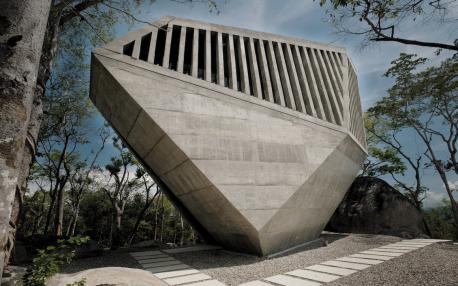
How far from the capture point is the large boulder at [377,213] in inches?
615

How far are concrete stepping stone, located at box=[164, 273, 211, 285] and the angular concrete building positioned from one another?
1.89 meters

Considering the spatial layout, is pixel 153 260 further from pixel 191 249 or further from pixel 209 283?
pixel 209 283

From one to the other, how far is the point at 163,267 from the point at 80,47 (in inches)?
374

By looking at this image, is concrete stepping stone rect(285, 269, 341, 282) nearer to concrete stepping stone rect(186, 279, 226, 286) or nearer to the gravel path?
the gravel path

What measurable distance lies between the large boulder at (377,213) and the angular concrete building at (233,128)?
20.0 feet

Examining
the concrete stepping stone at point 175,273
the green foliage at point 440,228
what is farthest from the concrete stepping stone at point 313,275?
the green foliage at point 440,228

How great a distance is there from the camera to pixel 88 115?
1908cm

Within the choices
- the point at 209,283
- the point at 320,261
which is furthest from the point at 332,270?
the point at 209,283

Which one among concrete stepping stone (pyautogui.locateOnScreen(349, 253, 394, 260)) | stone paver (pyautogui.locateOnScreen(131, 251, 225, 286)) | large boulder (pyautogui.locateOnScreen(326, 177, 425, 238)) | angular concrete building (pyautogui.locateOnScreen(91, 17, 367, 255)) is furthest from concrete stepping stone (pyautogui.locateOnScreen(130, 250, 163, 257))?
large boulder (pyautogui.locateOnScreen(326, 177, 425, 238))

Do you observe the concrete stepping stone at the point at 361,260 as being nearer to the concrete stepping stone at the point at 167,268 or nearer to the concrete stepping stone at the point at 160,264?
the concrete stepping stone at the point at 167,268

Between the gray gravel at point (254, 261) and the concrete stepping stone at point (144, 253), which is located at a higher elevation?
the gray gravel at point (254, 261)

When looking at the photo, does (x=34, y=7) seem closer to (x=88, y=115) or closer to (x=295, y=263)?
(x=295, y=263)

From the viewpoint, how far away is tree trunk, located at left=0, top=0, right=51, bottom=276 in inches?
65.1

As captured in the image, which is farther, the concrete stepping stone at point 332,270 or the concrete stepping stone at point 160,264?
the concrete stepping stone at point 160,264
